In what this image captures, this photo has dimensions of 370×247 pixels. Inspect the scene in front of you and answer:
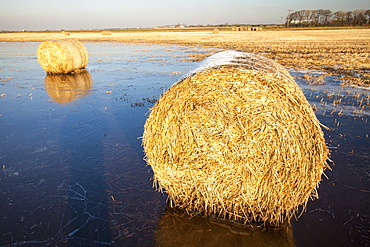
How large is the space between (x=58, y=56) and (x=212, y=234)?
1337 cm

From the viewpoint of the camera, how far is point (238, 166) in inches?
135

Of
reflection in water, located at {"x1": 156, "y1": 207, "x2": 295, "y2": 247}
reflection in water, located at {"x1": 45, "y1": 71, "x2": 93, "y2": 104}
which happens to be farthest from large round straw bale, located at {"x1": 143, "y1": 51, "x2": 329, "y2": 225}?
reflection in water, located at {"x1": 45, "y1": 71, "x2": 93, "y2": 104}

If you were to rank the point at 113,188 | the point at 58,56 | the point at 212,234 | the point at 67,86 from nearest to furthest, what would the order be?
the point at 212,234
the point at 113,188
the point at 67,86
the point at 58,56

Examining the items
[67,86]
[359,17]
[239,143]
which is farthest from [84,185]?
[359,17]

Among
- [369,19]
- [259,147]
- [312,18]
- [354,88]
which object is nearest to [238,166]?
[259,147]

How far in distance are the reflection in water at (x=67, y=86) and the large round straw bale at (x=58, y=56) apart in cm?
41

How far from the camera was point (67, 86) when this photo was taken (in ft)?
37.8

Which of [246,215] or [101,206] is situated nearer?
[246,215]

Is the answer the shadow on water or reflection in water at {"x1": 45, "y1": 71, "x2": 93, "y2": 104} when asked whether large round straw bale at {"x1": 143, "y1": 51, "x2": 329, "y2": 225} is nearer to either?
the shadow on water

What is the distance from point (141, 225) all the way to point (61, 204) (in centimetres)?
133

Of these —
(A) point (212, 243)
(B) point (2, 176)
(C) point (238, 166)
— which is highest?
(C) point (238, 166)

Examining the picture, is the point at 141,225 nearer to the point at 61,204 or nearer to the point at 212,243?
the point at 212,243

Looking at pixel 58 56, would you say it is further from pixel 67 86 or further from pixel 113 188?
pixel 113 188

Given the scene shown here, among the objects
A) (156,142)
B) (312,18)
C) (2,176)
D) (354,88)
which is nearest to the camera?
(156,142)
